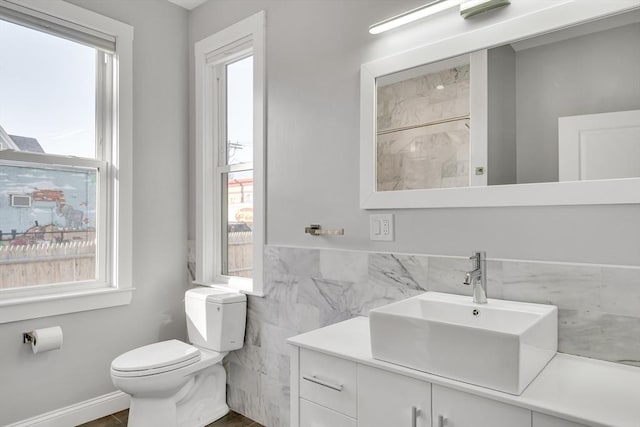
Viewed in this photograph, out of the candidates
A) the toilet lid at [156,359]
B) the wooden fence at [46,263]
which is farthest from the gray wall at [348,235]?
the wooden fence at [46,263]

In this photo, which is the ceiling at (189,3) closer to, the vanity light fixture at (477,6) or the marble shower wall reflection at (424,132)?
the marble shower wall reflection at (424,132)

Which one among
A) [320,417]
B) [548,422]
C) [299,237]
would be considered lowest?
[320,417]

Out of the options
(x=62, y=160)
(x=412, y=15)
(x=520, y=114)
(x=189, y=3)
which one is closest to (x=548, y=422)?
(x=520, y=114)

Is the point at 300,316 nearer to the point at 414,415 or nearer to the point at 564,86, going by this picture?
the point at 414,415

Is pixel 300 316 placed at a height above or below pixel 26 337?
above

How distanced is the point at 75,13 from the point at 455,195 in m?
2.35

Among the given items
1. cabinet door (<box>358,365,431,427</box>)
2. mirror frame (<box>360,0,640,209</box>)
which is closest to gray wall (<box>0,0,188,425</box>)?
mirror frame (<box>360,0,640,209</box>)

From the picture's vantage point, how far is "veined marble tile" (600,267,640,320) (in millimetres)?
1213

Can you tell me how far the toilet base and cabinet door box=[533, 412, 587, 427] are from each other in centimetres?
181

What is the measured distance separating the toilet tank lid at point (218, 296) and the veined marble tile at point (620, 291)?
1.76m

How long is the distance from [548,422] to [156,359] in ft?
5.85

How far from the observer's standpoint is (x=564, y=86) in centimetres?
135

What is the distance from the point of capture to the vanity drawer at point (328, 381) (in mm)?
1338

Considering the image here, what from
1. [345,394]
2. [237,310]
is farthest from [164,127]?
[345,394]
